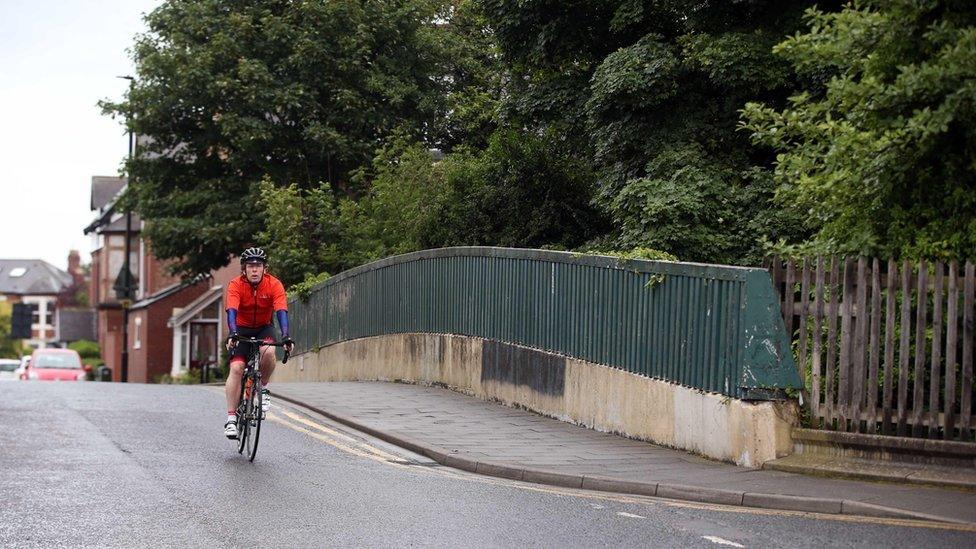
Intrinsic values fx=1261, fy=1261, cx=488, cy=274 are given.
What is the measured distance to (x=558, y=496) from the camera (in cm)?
953

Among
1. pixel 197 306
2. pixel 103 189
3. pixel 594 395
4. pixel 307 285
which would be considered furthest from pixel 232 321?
pixel 103 189

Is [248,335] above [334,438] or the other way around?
above

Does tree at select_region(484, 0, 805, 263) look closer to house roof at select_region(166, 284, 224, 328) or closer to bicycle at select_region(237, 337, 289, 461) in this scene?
bicycle at select_region(237, 337, 289, 461)

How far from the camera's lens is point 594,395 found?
13578 millimetres

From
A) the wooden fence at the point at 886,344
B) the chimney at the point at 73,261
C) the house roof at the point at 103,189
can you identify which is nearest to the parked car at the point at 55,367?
the house roof at the point at 103,189

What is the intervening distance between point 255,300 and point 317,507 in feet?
11.4

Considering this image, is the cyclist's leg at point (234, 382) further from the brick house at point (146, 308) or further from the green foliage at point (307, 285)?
the brick house at point (146, 308)

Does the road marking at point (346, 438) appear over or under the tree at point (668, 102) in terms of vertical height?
under

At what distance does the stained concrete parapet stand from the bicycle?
354 centimetres

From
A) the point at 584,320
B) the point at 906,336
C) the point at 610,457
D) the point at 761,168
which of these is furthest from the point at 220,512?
the point at 761,168

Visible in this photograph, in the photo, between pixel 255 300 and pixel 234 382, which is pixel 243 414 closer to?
pixel 234 382

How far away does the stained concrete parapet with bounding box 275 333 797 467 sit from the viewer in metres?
10.6

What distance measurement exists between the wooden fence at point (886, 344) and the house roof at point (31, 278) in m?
136

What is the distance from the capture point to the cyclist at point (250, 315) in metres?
11.6
